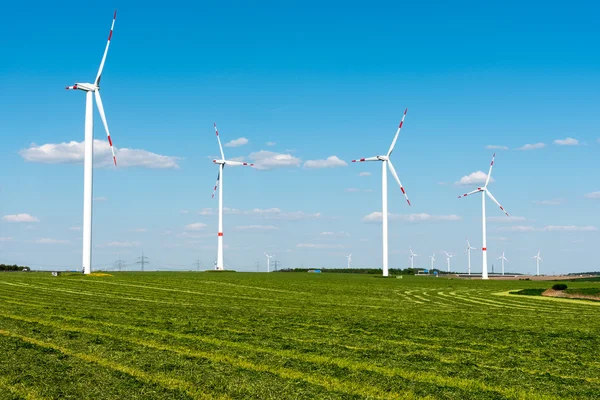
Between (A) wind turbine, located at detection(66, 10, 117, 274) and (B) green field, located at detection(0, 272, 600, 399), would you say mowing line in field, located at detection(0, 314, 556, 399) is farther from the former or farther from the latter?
(A) wind turbine, located at detection(66, 10, 117, 274)

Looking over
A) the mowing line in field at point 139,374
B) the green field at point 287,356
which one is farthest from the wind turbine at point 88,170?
the mowing line in field at point 139,374

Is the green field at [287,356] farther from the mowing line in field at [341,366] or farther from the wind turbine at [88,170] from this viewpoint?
the wind turbine at [88,170]

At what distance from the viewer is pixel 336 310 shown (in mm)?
34938

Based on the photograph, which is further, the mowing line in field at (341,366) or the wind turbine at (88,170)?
the wind turbine at (88,170)

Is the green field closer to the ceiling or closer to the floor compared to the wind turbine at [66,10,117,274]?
closer to the floor

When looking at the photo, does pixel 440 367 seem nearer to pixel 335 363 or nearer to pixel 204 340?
pixel 335 363

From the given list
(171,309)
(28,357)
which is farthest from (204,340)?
(171,309)

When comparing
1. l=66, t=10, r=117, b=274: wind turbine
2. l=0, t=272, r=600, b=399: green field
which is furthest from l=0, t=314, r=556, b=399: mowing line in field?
l=66, t=10, r=117, b=274: wind turbine

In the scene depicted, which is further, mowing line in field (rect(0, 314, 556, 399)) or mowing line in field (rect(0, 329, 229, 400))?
mowing line in field (rect(0, 314, 556, 399))

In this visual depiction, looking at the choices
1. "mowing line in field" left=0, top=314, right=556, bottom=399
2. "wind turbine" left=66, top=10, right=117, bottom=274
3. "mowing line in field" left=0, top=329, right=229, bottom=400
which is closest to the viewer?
"mowing line in field" left=0, top=329, right=229, bottom=400

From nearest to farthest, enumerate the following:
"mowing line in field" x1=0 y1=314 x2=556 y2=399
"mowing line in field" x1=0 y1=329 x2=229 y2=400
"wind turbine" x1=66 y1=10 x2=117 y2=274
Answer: "mowing line in field" x1=0 y1=329 x2=229 y2=400, "mowing line in field" x1=0 y1=314 x2=556 y2=399, "wind turbine" x1=66 y1=10 x2=117 y2=274

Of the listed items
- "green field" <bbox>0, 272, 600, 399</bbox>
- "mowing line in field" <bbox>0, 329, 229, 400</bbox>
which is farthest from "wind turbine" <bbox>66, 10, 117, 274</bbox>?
"mowing line in field" <bbox>0, 329, 229, 400</bbox>

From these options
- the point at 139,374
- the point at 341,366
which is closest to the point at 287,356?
the point at 341,366

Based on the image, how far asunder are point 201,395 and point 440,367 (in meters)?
6.79
